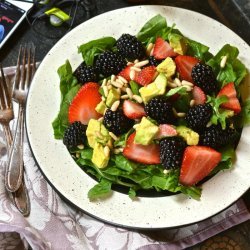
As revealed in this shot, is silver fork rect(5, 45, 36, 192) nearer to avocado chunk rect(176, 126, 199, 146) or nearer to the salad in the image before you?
the salad

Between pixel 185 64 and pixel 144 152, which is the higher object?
pixel 185 64

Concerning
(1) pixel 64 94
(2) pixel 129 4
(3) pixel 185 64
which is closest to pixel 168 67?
(3) pixel 185 64

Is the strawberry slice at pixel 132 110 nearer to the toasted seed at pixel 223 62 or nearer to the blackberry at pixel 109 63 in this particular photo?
the blackberry at pixel 109 63

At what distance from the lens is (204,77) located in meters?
1.04

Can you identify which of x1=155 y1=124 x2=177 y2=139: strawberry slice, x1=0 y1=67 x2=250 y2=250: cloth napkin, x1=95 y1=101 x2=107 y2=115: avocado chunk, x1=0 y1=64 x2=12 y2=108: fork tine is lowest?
x1=0 y1=67 x2=250 y2=250: cloth napkin

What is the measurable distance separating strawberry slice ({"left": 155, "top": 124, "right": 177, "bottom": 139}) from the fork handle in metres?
0.34

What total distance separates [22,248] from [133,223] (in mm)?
302

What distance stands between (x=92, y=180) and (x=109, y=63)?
0.26 meters

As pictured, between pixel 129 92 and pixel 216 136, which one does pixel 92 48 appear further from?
pixel 216 136

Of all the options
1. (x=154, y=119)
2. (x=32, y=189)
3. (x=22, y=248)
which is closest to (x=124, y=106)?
(x=154, y=119)

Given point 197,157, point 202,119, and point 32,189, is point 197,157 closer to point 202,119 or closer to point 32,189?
point 202,119

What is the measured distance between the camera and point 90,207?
40.3 inches

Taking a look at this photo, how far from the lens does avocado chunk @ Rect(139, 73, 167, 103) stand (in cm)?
102

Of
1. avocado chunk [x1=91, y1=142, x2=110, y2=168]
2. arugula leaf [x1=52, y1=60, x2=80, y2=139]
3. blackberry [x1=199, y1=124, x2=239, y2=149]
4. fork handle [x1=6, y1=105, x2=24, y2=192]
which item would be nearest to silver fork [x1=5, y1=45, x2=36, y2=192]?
fork handle [x1=6, y1=105, x2=24, y2=192]
